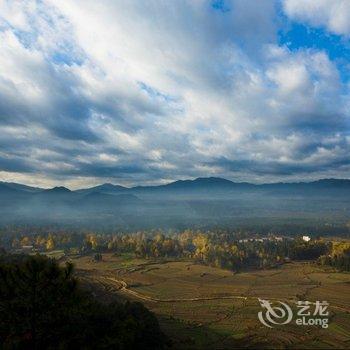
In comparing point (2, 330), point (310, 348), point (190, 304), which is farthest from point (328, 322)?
point (2, 330)

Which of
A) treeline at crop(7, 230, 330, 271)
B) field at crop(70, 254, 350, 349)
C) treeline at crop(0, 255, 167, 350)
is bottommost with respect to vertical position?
field at crop(70, 254, 350, 349)

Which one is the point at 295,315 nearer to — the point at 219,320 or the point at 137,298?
the point at 219,320
